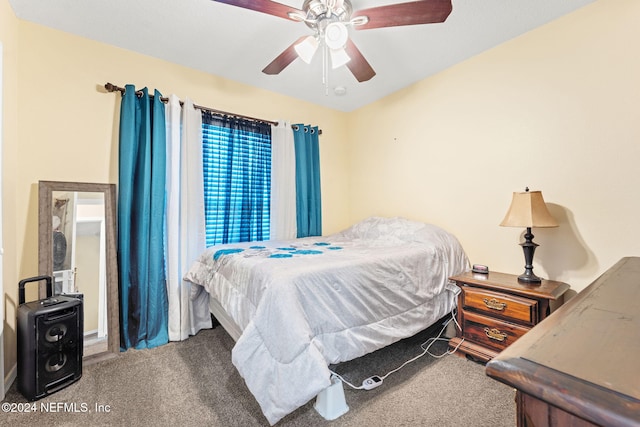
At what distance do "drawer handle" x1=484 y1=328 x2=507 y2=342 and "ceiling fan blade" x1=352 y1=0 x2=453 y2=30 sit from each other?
205cm

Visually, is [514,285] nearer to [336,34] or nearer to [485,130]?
[485,130]

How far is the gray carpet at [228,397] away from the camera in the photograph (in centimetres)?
144

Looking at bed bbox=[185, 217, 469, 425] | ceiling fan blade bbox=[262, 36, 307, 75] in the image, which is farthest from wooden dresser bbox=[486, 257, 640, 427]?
ceiling fan blade bbox=[262, 36, 307, 75]

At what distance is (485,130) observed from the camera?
95.1 inches

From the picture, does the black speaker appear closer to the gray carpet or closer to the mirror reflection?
the gray carpet

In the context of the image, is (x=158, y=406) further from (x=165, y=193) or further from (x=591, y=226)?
(x=591, y=226)

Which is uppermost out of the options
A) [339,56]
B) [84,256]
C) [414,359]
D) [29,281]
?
[339,56]

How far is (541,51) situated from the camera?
2.10 m

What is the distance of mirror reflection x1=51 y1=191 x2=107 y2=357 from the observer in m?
2.01

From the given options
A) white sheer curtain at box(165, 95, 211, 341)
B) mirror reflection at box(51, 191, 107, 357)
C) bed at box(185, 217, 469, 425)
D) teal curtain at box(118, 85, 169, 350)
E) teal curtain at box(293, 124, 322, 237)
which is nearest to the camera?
bed at box(185, 217, 469, 425)

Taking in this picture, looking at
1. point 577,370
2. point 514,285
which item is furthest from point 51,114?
point 514,285

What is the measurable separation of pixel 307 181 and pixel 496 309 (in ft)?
7.37

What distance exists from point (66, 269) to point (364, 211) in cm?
299

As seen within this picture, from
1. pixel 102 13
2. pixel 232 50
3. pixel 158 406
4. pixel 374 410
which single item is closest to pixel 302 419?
pixel 374 410
